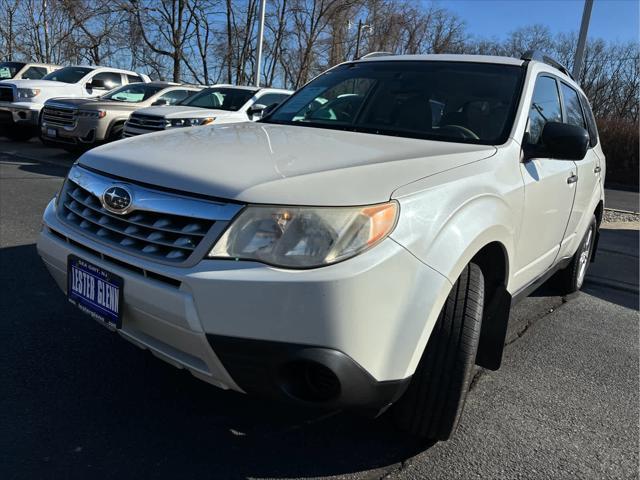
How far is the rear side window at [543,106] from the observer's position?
10.2 feet

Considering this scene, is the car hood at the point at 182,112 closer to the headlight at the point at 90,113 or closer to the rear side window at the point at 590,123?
the headlight at the point at 90,113

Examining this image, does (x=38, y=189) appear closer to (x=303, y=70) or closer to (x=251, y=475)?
(x=251, y=475)

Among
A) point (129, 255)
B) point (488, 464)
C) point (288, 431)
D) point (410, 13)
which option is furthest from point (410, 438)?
point (410, 13)

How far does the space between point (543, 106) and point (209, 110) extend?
731cm

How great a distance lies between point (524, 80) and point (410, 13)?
31.3 meters

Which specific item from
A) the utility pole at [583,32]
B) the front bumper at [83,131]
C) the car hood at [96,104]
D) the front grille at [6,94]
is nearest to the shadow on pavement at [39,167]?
the front bumper at [83,131]

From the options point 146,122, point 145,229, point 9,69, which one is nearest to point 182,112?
point 146,122

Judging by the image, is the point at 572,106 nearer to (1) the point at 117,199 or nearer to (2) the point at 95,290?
(1) the point at 117,199

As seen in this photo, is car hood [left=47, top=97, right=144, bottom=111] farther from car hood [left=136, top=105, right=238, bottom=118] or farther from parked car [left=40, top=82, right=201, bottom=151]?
car hood [left=136, top=105, right=238, bottom=118]

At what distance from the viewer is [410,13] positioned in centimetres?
3173

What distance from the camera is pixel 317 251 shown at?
5.89ft

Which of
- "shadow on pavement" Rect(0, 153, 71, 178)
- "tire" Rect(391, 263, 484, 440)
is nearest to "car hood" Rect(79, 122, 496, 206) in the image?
"tire" Rect(391, 263, 484, 440)

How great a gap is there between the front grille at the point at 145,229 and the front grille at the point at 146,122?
7.22 metres

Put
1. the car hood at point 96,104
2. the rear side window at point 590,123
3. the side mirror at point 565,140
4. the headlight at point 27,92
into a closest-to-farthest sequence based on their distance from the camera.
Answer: the side mirror at point 565,140 → the rear side window at point 590,123 → the car hood at point 96,104 → the headlight at point 27,92
